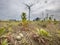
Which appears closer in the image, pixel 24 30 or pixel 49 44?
pixel 49 44

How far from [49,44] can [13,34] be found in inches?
49.4

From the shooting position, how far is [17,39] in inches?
278

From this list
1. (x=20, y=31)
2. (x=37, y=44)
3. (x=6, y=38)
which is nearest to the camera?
(x=6, y=38)

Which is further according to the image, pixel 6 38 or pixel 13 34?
pixel 13 34

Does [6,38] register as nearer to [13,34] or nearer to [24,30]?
[13,34]

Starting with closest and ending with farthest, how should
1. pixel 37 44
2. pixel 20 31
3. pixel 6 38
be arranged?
pixel 6 38 < pixel 37 44 < pixel 20 31

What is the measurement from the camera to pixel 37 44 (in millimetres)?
7188

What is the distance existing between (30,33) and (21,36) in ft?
1.26

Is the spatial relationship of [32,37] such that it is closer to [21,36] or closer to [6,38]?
[21,36]

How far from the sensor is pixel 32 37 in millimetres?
7309

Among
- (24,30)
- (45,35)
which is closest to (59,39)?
(45,35)

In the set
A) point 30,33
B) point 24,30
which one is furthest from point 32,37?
point 24,30

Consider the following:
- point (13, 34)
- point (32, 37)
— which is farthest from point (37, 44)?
point (13, 34)

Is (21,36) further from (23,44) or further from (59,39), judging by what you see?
(59,39)
